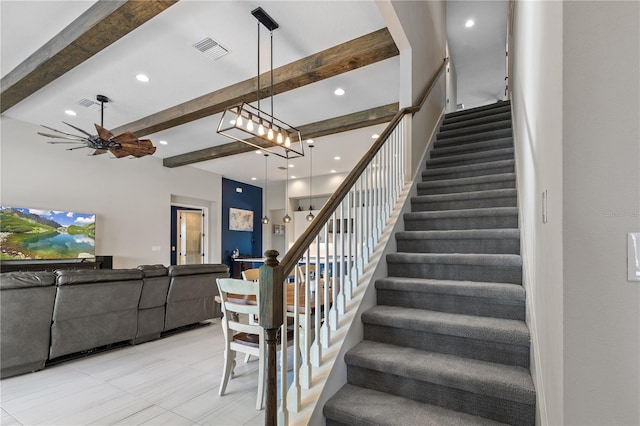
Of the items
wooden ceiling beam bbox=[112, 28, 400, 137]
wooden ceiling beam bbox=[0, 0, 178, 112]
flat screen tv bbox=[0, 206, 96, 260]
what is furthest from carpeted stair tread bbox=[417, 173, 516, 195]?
flat screen tv bbox=[0, 206, 96, 260]

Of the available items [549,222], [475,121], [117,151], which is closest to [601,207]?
[549,222]

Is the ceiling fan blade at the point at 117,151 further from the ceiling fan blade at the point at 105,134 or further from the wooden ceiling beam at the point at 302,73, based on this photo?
the wooden ceiling beam at the point at 302,73

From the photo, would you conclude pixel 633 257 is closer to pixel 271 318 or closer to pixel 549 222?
pixel 549 222

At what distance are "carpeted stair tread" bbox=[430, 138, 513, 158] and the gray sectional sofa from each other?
12.0 feet

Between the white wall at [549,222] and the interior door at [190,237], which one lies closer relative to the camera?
the white wall at [549,222]

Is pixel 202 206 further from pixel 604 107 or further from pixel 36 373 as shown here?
pixel 604 107

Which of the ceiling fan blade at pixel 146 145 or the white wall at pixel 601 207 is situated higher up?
the ceiling fan blade at pixel 146 145

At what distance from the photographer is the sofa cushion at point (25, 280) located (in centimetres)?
289

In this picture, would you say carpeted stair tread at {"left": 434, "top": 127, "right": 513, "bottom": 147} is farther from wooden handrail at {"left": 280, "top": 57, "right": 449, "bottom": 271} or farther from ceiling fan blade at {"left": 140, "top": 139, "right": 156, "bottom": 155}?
ceiling fan blade at {"left": 140, "top": 139, "right": 156, "bottom": 155}

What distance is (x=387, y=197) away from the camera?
2834 mm

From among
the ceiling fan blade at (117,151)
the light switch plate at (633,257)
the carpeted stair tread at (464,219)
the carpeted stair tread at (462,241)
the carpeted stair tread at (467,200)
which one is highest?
the ceiling fan blade at (117,151)

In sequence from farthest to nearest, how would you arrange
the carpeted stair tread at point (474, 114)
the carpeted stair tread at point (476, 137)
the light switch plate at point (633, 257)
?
the carpeted stair tread at point (474, 114)
the carpeted stair tread at point (476, 137)
the light switch plate at point (633, 257)

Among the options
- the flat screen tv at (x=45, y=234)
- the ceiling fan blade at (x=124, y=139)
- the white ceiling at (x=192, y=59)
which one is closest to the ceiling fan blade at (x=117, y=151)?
the ceiling fan blade at (x=124, y=139)

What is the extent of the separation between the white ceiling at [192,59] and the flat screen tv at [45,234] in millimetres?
1314
